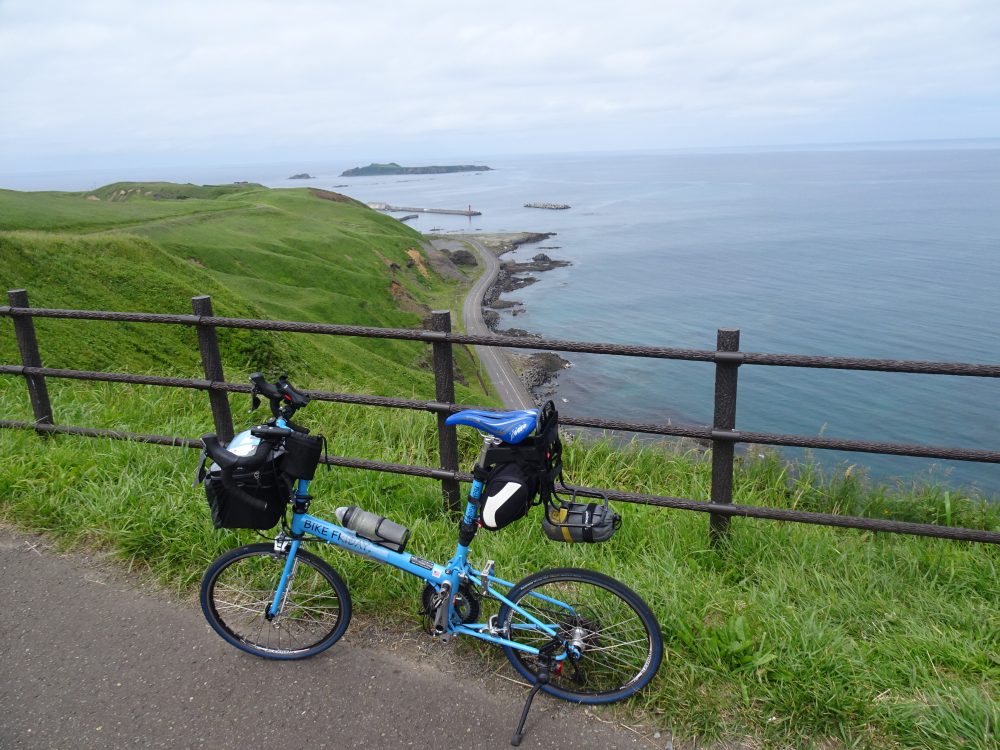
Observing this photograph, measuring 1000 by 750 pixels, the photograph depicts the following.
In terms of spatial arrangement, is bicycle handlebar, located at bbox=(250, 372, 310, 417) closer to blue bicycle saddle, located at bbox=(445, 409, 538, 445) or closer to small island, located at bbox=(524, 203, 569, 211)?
blue bicycle saddle, located at bbox=(445, 409, 538, 445)

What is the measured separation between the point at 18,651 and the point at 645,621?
134 inches

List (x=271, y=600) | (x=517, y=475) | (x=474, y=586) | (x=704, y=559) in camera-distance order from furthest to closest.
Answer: (x=704, y=559)
(x=271, y=600)
(x=474, y=586)
(x=517, y=475)

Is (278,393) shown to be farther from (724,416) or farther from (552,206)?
(552,206)

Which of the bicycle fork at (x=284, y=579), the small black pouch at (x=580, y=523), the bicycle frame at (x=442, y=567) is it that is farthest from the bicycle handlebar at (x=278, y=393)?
the small black pouch at (x=580, y=523)

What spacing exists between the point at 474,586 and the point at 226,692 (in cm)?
136

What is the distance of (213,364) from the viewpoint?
5.75 m

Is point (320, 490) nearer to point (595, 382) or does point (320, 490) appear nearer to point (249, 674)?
point (249, 674)

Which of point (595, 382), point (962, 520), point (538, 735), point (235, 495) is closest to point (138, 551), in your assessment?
point (235, 495)

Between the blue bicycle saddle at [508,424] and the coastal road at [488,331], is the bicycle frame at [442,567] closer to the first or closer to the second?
the blue bicycle saddle at [508,424]

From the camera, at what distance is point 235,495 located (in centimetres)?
345

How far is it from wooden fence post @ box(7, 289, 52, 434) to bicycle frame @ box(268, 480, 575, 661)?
13.0ft

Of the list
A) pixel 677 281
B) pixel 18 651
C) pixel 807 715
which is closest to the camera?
pixel 807 715

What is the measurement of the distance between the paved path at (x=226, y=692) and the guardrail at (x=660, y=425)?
1.24 meters

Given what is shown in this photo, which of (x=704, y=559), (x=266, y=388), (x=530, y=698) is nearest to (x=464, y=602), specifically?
(x=530, y=698)
